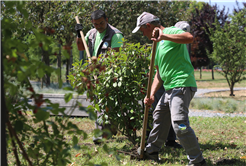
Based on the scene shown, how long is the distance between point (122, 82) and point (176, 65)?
83cm

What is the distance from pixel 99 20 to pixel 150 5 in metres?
9.89

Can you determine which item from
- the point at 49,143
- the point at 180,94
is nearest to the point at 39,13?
the point at 180,94

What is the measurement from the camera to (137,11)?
13.1m

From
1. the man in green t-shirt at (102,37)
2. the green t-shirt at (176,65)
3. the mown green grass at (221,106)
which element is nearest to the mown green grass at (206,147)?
the man in green t-shirt at (102,37)

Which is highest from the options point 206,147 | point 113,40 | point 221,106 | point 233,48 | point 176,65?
point 113,40

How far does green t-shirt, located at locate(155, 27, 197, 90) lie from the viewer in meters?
3.16

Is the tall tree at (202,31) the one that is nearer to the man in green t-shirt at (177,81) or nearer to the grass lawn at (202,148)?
the grass lawn at (202,148)

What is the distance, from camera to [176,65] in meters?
3.20

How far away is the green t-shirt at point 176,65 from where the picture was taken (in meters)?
3.16

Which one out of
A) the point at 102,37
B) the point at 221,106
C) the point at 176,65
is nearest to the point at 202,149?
the point at 176,65

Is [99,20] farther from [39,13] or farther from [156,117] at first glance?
[39,13]

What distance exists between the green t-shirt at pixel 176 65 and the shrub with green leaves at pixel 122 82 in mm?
520

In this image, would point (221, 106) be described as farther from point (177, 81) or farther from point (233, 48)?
point (177, 81)

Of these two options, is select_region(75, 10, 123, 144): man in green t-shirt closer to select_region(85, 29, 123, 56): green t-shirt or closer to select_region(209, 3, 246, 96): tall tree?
select_region(85, 29, 123, 56): green t-shirt
